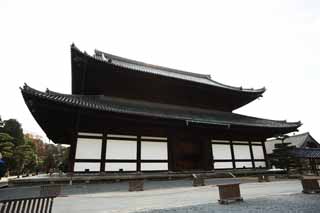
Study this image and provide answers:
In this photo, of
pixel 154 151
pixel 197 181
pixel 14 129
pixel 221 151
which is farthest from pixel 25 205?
pixel 14 129

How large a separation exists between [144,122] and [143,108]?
5.81 ft

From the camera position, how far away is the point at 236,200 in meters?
5.98

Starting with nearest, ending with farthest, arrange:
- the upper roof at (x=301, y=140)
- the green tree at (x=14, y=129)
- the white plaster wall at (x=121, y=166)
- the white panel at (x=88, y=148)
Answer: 1. the white panel at (x=88, y=148)
2. the white plaster wall at (x=121, y=166)
3. the upper roof at (x=301, y=140)
4. the green tree at (x=14, y=129)

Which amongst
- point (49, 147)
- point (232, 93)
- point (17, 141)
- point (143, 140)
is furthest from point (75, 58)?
point (49, 147)

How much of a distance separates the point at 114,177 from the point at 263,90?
522 inches

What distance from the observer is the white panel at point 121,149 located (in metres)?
10.4

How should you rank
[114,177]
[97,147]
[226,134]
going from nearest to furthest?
[114,177]
[97,147]
[226,134]

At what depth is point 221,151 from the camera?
13055 millimetres

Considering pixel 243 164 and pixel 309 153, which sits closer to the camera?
pixel 243 164

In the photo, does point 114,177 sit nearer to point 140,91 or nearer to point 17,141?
point 140,91

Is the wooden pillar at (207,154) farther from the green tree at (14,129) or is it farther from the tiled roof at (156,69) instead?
the green tree at (14,129)

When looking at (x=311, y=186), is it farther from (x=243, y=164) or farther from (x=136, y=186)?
(x=136, y=186)

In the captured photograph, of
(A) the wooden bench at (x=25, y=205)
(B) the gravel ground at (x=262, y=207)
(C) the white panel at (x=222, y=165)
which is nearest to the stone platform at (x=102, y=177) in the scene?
(C) the white panel at (x=222, y=165)

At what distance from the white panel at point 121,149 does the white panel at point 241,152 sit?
23.8ft
